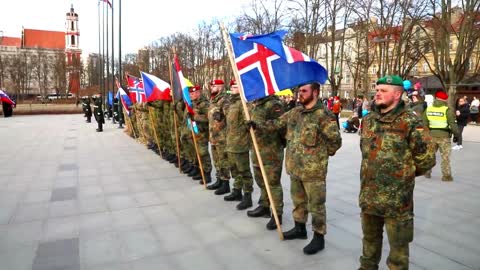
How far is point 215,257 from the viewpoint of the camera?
416 centimetres

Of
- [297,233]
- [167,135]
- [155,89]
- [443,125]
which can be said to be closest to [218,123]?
[297,233]

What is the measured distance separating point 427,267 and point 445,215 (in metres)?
2.01

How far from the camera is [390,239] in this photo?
328 centimetres

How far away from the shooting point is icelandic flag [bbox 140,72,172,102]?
957 cm

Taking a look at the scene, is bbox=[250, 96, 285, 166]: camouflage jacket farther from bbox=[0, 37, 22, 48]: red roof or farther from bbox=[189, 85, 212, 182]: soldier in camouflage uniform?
bbox=[0, 37, 22, 48]: red roof

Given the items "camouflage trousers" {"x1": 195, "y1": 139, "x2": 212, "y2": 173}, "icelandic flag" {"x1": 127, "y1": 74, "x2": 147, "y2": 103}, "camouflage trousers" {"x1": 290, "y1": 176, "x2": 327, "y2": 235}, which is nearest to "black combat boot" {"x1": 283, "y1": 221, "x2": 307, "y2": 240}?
"camouflage trousers" {"x1": 290, "y1": 176, "x2": 327, "y2": 235}

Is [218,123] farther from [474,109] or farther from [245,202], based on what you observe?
[474,109]

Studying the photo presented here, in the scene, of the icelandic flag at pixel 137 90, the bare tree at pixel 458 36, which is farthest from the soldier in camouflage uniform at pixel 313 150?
the bare tree at pixel 458 36

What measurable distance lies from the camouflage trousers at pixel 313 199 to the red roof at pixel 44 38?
377 ft

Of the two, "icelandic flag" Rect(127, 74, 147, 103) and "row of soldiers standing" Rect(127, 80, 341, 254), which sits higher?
"icelandic flag" Rect(127, 74, 147, 103)

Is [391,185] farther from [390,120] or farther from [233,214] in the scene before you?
[233,214]

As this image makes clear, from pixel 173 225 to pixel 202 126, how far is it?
271 centimetres

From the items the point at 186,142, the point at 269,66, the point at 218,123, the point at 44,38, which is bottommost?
the point at 186,142

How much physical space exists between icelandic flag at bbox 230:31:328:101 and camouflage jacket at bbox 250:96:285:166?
457 mm
